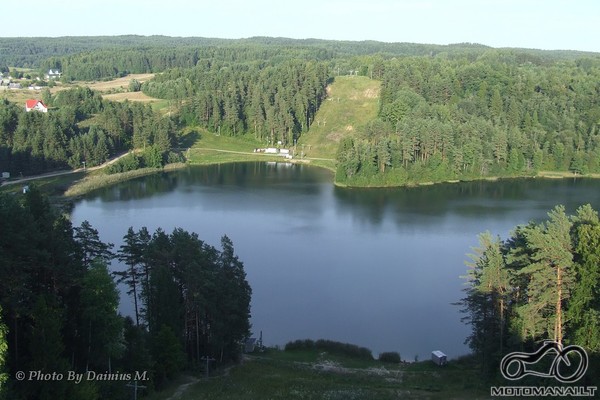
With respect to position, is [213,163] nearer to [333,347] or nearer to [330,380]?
[333,347]

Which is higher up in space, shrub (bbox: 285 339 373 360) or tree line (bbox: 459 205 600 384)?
tree line (bbox: 459 205 600 384)

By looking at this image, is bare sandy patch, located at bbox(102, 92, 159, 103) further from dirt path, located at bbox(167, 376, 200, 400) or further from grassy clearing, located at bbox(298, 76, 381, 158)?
dirt path, located at bbox(167, 376, 200, 400)

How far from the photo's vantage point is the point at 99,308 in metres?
19.9

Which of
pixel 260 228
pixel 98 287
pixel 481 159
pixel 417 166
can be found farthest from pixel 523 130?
pixel 98 287

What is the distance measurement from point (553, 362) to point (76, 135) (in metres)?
64.9

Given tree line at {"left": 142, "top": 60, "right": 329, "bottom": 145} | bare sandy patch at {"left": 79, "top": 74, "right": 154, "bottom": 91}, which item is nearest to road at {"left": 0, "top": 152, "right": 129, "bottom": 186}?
tree line at {"left": 142, "top": 60, "right": 329, "bottom": 145}

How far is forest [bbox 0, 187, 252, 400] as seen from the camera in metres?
16.9

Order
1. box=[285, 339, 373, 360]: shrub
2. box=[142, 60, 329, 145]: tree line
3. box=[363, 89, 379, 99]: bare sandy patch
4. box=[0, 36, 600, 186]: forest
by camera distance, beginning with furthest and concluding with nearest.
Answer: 1. box=[363, 89, 379, 99]: bare sandy patch
2. box=[142, 60, 329, 145]: tree line
3. box=[0, 36, 600, 186]: forest
4. box=[285, 339, 373, 360]: shrub

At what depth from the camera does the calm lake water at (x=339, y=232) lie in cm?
3011

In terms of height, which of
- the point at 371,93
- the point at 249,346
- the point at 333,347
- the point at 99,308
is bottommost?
the point at 333,347

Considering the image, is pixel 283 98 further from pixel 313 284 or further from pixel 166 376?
pixel 166 376

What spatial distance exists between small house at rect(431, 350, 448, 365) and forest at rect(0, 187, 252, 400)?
812 centimetres

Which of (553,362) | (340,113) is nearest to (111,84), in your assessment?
(340,113)

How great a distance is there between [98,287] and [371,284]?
18.6 meters
